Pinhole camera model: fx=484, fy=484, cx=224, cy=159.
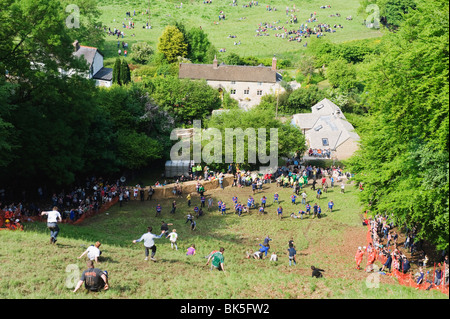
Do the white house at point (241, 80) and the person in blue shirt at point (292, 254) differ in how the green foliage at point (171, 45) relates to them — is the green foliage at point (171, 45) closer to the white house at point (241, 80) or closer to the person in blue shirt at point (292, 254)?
the white house at point (241, 80)

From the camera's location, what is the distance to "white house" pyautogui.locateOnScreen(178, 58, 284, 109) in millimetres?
80562

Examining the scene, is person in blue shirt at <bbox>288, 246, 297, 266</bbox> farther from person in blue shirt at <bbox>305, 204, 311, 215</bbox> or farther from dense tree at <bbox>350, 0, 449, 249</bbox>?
person in blue shirt at <bbox>305, 204, 311, 215</bbox>

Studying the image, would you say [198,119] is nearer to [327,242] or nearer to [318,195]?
[318,195]

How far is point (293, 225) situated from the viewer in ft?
113

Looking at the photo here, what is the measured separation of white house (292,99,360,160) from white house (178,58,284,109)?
45.5 feet

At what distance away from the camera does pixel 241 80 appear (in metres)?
81.0

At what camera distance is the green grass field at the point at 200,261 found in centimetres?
1841

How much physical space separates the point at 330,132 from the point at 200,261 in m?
41.0

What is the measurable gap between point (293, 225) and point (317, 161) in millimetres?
20181

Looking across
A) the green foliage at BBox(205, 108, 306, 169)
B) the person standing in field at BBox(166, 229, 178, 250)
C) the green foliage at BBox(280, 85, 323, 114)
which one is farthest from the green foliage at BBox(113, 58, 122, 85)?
the person standing in field at BBox(166, 229, 178, 250)

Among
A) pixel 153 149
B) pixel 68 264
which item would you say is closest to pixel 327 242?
pixel 68 264

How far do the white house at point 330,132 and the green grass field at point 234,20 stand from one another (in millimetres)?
35597

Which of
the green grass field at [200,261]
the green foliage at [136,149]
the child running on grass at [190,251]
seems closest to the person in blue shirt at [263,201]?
the green grass field at [200,261]
